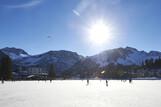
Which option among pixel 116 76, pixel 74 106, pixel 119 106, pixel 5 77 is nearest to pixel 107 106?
pixel 119 106

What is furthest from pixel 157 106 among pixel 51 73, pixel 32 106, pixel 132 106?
pixel 51 73

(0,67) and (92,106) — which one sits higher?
(0,67)

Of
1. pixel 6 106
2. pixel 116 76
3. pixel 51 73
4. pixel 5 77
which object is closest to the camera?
pixel 6 106

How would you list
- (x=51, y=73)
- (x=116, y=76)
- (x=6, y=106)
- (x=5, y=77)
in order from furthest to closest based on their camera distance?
(x=116, y=76) → (x=51, y=73) → (x=5, y=77) → (x=6, y=106)

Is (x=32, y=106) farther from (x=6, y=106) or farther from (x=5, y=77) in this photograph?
(x=5, y=77)

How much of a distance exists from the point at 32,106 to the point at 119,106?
5788 millimetres

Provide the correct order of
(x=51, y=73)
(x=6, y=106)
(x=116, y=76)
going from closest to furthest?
(x=6, y=106) < (x=51, y=73) < (x=116, y=76)

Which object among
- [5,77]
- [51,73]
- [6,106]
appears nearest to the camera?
[6,106]

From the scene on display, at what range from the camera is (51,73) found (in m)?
159

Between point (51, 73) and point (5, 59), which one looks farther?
point (51, 73)

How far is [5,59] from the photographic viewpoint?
109625 mm

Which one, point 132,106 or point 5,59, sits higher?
point 5,59

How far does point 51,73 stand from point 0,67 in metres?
51.9

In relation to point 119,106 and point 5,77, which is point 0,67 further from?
point 119,106
